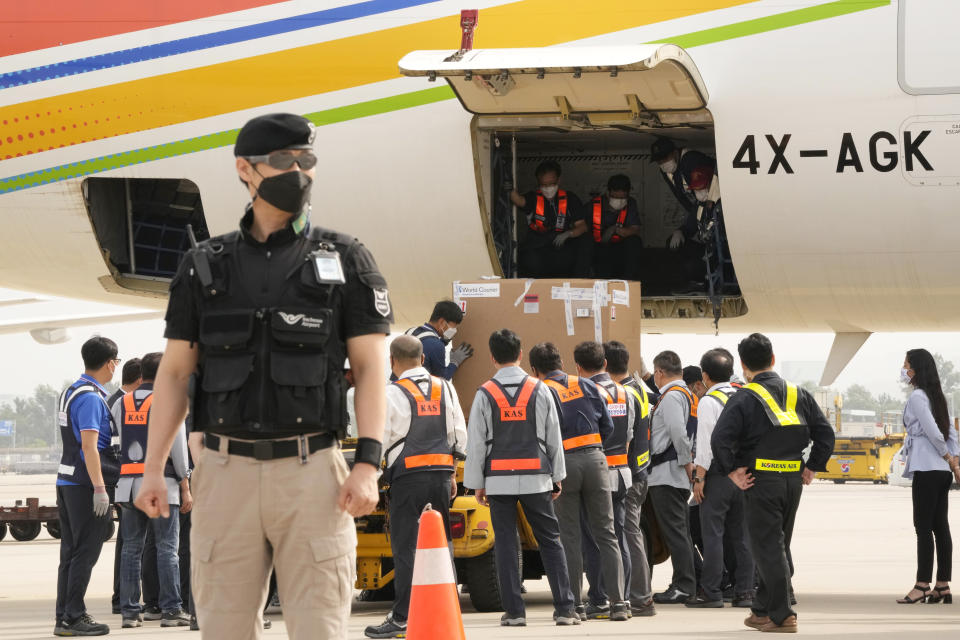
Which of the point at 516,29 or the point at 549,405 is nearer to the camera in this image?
the point at 549,405

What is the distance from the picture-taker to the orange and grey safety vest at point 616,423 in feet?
30.0

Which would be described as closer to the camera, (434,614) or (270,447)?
(270,447)

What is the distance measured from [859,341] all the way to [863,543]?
6878 mm

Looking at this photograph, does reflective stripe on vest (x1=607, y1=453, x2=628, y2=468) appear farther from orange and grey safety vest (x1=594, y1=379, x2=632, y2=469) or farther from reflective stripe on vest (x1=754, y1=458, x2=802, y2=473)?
reflective stripe on vest (x1=754, y1=458, x2=802, y2=473)

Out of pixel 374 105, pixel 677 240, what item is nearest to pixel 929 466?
pixel 677 240

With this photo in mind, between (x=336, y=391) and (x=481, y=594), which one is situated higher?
(x=336, y=391)

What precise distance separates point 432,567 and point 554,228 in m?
4.95

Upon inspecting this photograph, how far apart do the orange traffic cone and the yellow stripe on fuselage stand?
4.60 metres

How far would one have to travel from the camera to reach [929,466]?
31.9 ft

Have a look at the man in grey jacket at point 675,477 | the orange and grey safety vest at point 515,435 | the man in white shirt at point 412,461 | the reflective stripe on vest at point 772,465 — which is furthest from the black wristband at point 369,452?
the man in grey jacket at point 675,477

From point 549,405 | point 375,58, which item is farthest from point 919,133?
point 375,58

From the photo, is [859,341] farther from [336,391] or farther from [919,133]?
[336,391]

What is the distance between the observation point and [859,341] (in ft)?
36.5

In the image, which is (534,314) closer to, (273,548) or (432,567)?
(432,567)
